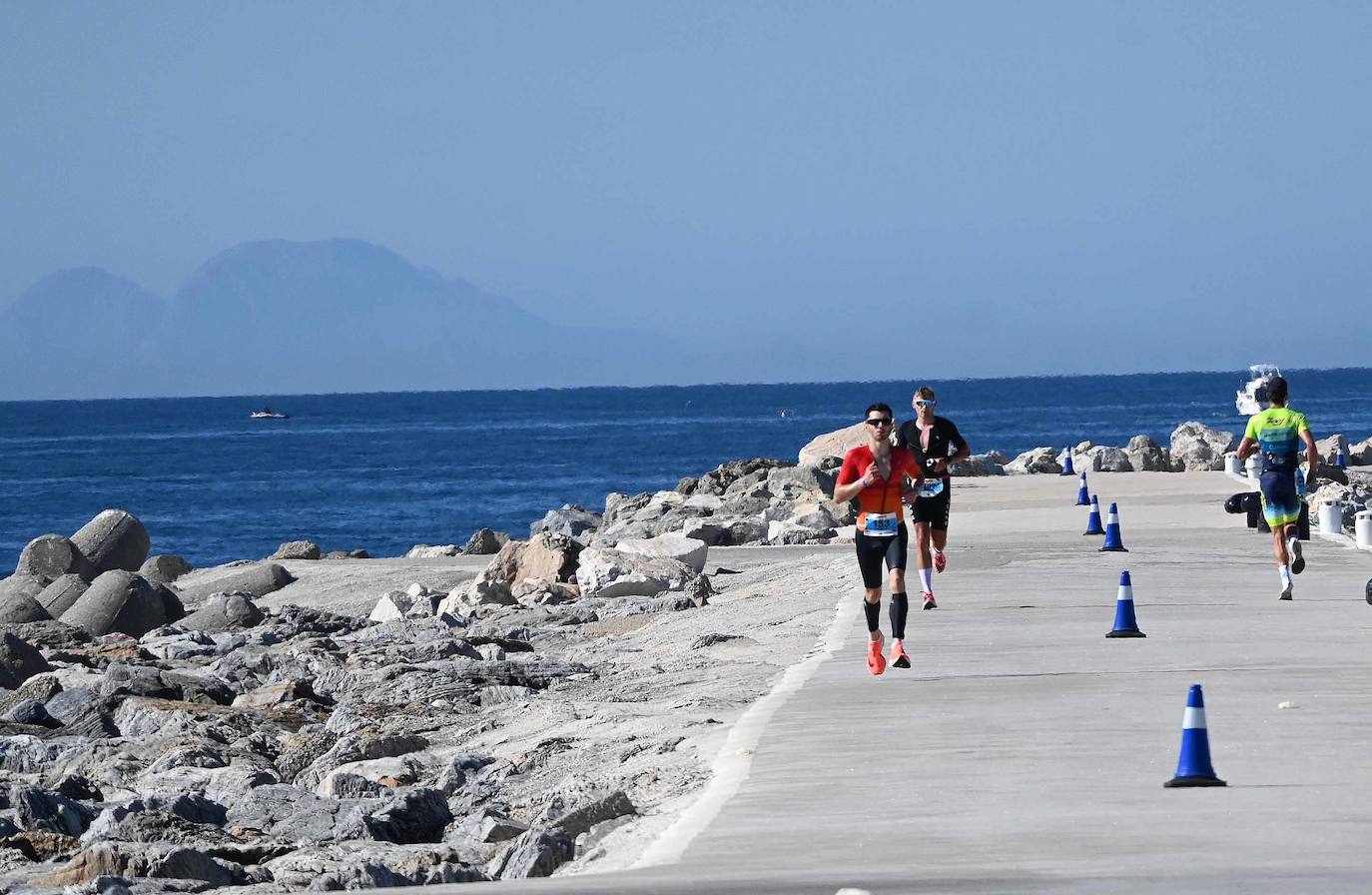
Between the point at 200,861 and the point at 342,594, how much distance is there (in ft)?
66.2

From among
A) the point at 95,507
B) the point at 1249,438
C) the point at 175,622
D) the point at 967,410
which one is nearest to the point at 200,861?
the point at 1249,438

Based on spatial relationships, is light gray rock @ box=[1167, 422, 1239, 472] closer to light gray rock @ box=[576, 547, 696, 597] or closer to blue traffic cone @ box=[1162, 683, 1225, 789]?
light gray rock @ box=[576, 547, 696, 597]

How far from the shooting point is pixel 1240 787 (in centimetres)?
879

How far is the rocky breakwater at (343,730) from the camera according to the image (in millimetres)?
9422

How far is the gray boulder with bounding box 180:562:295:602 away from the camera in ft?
101

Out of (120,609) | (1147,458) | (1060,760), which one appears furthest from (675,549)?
(1147,458)

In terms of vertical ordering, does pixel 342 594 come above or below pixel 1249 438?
below

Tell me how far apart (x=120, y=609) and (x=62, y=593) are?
140 inches

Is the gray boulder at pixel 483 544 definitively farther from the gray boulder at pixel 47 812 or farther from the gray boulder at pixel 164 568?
the gray boulder at pixel 47 812

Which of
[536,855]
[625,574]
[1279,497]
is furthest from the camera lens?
[625,574]

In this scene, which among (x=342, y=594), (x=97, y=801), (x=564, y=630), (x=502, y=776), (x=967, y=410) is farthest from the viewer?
(x=967, y=410)

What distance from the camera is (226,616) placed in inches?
1018

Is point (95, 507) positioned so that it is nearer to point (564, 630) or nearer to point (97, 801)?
point (564, 630)

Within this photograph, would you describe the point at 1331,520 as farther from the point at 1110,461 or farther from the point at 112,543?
the point at 1110,461
